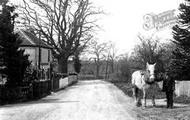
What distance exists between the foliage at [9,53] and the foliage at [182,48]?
11.7 meters

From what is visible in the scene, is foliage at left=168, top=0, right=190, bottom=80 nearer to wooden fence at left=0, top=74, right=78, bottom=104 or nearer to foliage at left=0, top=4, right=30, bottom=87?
wooden fence at left=0, top=74, right=78, bottom=104

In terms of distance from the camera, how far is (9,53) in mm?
20562

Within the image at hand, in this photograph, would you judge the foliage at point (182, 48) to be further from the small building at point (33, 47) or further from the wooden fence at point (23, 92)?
the small building at point (33, 47)

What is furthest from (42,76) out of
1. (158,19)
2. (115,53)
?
(115,53)

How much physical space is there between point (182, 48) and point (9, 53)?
1369 cm

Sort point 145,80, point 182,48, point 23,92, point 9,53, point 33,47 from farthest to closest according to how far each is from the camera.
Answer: point 33,47
point 182,48
point 23,92
point 9,53
point 145,80

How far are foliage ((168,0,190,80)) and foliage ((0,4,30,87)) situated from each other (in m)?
11.7

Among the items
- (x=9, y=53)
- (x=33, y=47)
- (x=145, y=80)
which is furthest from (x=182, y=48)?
(x=33, y=47)

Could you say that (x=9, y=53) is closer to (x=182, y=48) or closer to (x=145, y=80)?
(x=145, y=80)

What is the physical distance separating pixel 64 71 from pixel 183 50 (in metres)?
25.9

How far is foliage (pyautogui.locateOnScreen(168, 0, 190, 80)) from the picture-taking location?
26.3m

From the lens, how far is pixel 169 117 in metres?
11.7

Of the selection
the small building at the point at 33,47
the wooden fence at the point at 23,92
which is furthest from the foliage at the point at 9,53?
the small building at the point at 33,47

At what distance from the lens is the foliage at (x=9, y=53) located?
20391 mm
